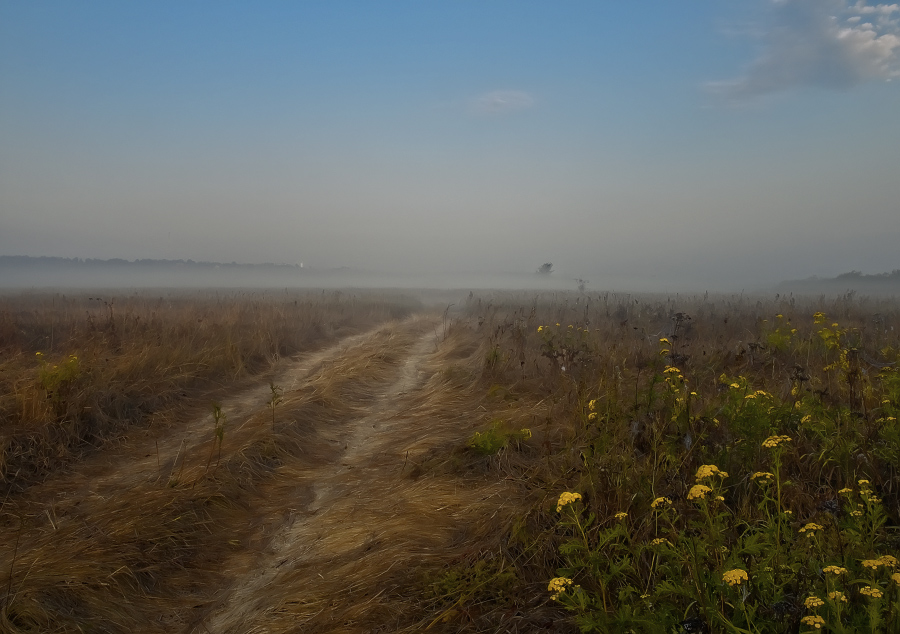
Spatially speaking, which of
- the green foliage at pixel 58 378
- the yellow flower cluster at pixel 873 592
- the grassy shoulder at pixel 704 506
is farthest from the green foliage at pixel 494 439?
the green foliage at pixel 58 378

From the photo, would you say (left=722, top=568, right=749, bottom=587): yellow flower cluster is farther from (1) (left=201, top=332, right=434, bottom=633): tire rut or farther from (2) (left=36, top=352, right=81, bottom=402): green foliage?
(2) (left=36, top=352, right=81, bottom=402): green foliage

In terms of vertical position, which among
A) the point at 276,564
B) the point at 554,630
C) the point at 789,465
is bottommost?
the point at 276,564

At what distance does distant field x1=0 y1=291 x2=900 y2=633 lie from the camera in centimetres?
241

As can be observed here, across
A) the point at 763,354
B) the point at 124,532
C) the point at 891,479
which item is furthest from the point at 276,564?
the point at 763,354

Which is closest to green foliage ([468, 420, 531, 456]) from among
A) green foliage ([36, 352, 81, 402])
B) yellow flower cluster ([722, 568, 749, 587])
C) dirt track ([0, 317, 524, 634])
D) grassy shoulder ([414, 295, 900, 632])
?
grassy shoulder ([414, 295, 900, 632])

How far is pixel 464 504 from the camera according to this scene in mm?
4398

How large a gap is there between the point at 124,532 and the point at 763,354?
30.8 ft

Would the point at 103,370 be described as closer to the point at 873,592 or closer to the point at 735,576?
the point at 735,576

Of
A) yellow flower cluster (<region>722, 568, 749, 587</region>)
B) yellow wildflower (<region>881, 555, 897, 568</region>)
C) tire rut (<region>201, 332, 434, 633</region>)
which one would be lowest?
tire rut (<region>201, 332, 434, 633</region>)

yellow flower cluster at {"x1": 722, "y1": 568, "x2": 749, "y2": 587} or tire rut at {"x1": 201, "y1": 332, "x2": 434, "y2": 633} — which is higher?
yellow flower cluster at {"x1": 722, "y1": 568, "x2": 749, "y2": 587}

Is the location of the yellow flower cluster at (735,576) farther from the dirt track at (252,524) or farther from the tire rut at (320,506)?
the tire rut at (320,506)

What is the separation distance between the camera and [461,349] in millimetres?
12508

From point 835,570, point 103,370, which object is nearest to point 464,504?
point 835,570

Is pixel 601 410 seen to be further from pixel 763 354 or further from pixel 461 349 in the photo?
pixel 461 349
